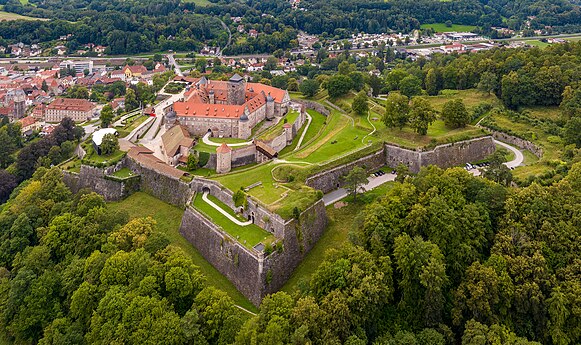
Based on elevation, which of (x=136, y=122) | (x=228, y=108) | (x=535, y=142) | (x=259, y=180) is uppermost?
(x=228, y=108)

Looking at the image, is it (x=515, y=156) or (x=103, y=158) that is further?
(x=103, y=158)

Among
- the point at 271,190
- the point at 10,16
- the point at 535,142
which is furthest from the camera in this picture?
the point at 10,16

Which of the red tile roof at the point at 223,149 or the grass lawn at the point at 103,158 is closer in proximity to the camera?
the red tile roof at the point at 223,149

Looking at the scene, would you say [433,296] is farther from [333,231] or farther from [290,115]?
[290,115]

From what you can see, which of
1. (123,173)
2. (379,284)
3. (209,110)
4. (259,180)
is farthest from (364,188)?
(123,173)

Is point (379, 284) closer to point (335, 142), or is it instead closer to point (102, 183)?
point (335, 142)

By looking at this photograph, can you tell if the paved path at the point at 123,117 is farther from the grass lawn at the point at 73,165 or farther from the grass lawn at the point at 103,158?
the grass lawn at the point at 103,158

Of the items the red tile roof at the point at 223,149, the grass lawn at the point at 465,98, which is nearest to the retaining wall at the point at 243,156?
the red tile roof at the point at 223,149
